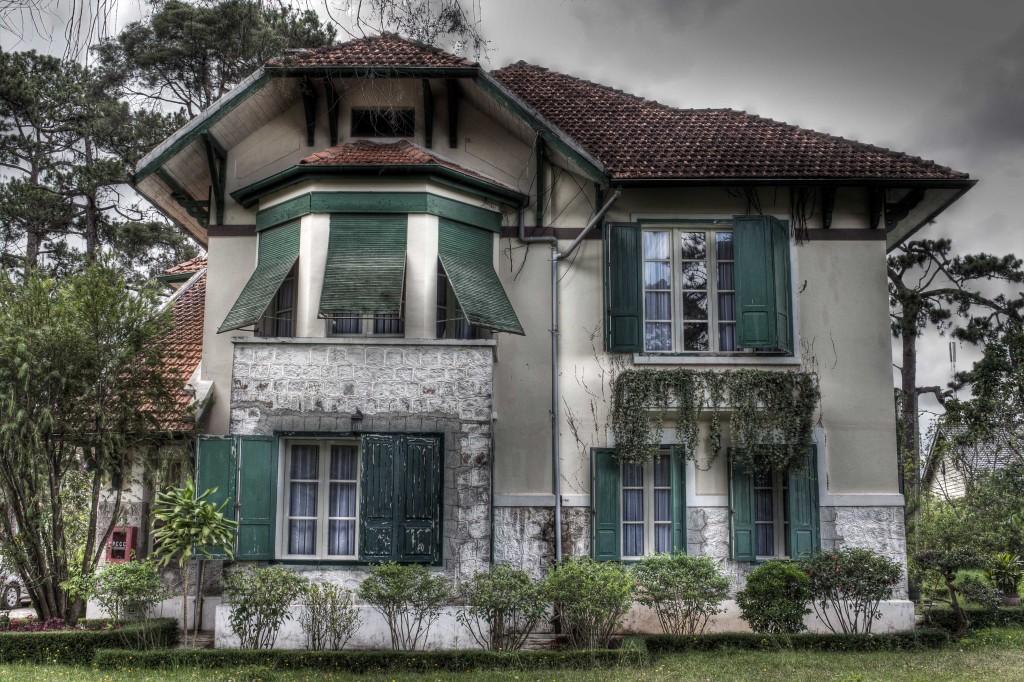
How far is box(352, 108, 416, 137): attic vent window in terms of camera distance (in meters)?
14.2

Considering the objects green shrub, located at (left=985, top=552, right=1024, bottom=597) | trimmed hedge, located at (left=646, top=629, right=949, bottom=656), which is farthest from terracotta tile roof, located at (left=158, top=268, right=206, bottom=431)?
green shrub, located at (left=985, top=552, right=1024, bottom=597)

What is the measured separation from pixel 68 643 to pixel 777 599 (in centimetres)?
832

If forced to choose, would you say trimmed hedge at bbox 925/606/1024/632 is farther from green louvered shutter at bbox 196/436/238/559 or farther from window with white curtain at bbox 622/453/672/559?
green louvered shutter at bbox 196/436/238/559

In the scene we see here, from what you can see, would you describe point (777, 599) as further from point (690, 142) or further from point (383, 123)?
point (383, 123)

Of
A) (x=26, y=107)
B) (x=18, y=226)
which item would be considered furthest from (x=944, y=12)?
(x=18, y=226)

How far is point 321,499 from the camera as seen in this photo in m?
12.5

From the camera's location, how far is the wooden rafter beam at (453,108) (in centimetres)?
1366

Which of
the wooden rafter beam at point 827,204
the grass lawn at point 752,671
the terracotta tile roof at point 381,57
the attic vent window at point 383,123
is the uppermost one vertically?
the terracotta tile roof at point 381,57

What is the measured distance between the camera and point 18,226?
2464 centimetres

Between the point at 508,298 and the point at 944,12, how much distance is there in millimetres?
7050

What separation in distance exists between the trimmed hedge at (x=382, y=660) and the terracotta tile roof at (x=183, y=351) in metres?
3.22

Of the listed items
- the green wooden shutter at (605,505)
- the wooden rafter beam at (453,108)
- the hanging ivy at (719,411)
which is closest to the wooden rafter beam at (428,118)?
the wooden rafter beam at (453,108)

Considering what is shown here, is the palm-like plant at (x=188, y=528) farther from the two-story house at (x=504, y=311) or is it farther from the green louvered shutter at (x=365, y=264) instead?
the green louvered shutter at (x=365, y=264)

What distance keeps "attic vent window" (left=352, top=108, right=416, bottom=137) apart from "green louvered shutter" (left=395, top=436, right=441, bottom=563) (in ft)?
15.5
